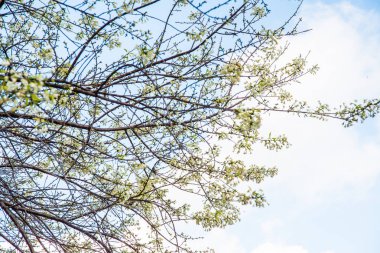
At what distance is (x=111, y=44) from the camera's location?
5.14m

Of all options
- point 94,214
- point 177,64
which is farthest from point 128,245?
point 177,64

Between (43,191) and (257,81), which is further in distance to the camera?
(43,191)

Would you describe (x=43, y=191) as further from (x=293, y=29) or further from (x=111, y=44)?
(x=293, y=29)

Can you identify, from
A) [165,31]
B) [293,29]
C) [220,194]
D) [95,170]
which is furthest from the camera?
[95,170]

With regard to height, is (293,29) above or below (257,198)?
above

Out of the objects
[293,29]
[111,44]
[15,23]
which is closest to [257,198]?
A: [293,29]

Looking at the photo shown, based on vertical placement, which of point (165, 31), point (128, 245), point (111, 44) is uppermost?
point (111, 44)

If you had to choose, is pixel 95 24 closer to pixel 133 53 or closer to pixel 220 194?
pixel 133 53

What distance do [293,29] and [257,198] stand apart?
199 centimetres

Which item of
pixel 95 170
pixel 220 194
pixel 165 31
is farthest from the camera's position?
pixel 95 170

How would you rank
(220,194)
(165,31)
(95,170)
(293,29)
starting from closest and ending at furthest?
1. (165,31)
2. (293,29)
3. (220,194)
4. (95,170)

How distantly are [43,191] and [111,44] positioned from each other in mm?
1999

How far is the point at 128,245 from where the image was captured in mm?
5137

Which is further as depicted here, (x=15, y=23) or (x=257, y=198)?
(x=15, y=23)
